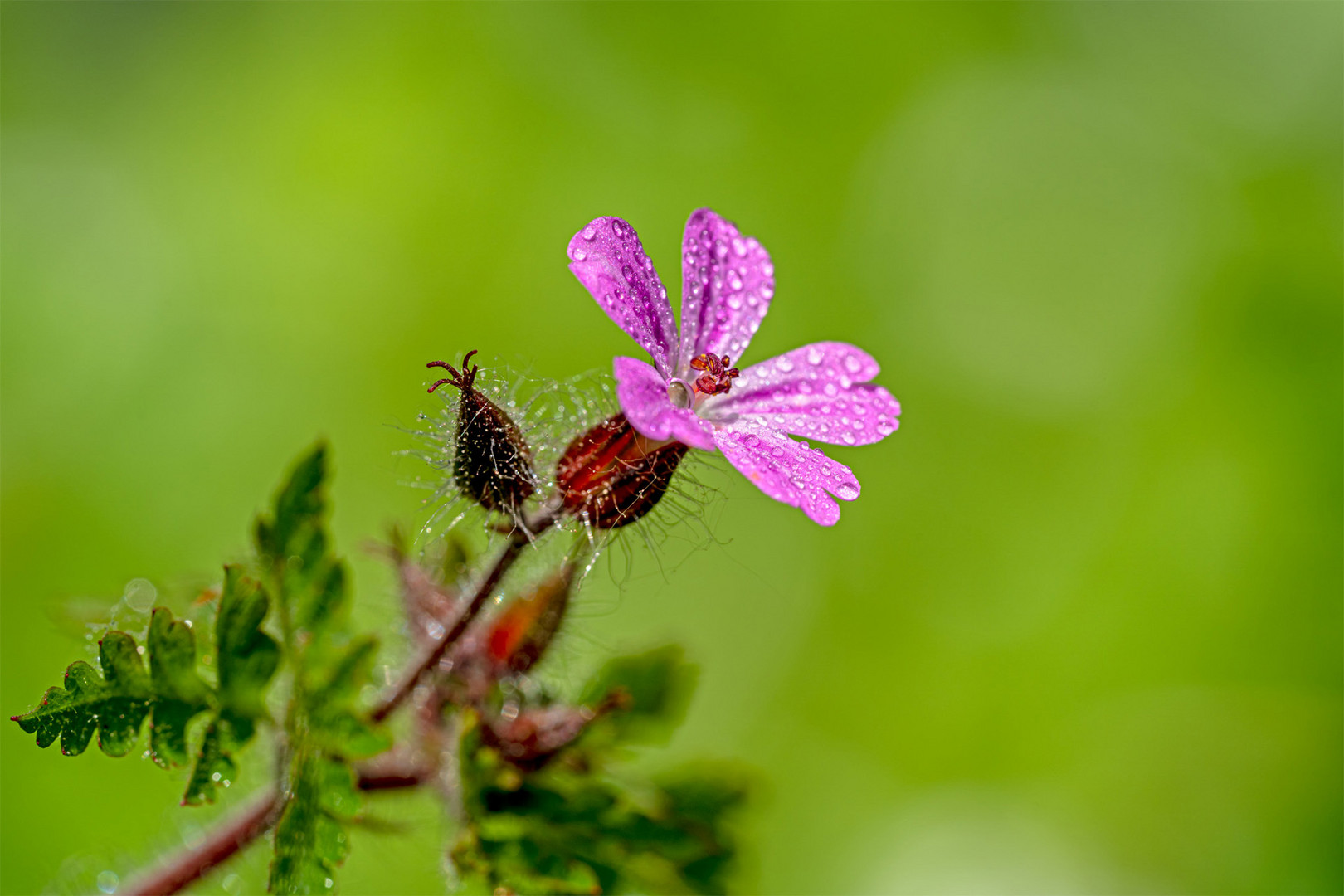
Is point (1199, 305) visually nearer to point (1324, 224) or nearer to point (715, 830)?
point (1324, 224)

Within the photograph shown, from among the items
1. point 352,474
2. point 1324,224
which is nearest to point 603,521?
point 352,474

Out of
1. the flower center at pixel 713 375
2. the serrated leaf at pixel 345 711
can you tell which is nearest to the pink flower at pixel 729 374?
the flower center at pixel 713 375

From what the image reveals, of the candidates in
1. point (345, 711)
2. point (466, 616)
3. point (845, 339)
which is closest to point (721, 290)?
point (466, 616)

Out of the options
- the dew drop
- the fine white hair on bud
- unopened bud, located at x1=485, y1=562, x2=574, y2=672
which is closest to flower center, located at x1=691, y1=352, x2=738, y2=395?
the fine white hair on bud

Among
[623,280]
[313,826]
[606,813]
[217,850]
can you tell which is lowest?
[217,850]

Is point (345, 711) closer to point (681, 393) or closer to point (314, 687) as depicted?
point (314, 687)

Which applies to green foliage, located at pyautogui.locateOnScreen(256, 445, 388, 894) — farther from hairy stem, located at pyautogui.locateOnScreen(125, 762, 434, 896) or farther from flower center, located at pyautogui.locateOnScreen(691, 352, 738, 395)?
flower center, located at pyautogui.locateOnScreen(691, 352, 738, 395)
